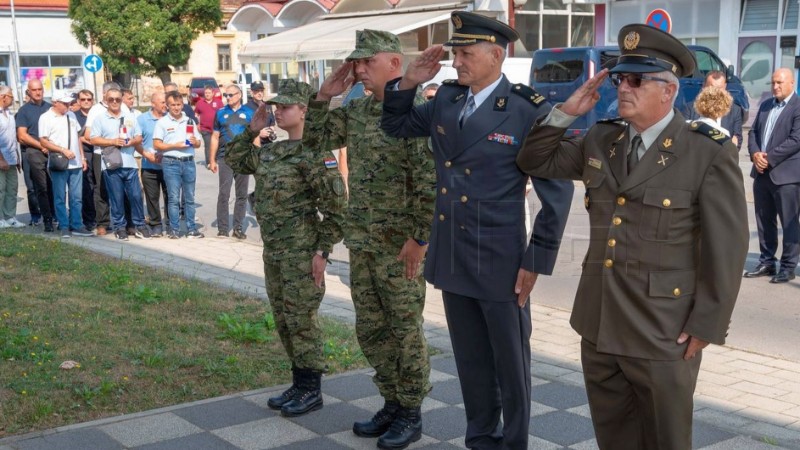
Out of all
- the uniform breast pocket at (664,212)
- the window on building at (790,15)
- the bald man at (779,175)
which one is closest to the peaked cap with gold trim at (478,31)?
the uniform breast pocket at (664,212)

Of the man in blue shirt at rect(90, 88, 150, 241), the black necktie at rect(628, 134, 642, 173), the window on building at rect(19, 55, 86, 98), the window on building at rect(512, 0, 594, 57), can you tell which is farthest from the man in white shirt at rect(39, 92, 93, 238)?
the window on building at rect(19, 55, 86, 98)

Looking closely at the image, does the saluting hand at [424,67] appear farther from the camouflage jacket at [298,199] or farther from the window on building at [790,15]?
the window on building at [790,15]

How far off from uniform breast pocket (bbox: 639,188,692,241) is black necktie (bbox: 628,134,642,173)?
0.47ft

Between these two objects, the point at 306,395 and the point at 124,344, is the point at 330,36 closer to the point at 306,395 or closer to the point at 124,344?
the point at 124,344

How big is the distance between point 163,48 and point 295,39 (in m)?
17.1

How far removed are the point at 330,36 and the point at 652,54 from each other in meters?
30.1

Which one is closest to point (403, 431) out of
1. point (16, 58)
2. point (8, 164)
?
point (8, 164)

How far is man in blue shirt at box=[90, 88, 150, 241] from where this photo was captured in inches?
517

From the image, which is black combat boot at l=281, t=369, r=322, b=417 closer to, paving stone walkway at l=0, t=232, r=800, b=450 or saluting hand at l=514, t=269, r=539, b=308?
paving stone walkway at l=0, t=232, r=800, b=450

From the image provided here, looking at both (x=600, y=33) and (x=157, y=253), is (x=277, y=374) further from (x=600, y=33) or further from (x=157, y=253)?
(x=600, y=33)

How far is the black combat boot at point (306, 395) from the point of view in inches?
226

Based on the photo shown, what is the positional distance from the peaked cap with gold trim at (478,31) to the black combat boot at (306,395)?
234 centimetres

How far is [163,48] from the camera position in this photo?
163 feet

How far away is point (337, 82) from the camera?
5.25 m
